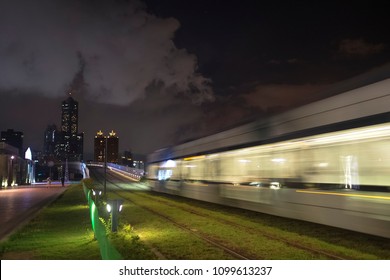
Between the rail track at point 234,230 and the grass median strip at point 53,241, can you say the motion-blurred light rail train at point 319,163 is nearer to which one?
the rail track at point 234,230

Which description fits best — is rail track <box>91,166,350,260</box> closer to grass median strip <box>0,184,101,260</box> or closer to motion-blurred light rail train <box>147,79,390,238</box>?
motion-blurred light rail train <box>147,79,390,238</box>

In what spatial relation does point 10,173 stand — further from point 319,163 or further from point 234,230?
point 319,163

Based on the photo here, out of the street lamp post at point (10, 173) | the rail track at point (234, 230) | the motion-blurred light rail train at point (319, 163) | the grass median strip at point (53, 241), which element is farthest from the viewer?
the street lamp post at point (10, 173)

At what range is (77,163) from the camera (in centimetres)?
10819

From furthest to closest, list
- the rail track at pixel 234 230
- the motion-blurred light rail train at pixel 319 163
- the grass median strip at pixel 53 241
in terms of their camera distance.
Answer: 1. the grass median strip at pixel 53 241
2. the rail track at pixel 234 230
3. the motion-blurred light rail train at pixel 319 163

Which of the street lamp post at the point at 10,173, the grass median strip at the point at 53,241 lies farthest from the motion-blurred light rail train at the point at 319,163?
the street lamp post at the point at 10,173

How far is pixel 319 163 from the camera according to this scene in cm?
1091

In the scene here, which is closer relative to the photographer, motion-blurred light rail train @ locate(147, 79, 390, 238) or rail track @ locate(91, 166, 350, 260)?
motion-blurred light rail train @ locate(147, 79, 390, 238)

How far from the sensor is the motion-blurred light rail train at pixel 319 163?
869cm

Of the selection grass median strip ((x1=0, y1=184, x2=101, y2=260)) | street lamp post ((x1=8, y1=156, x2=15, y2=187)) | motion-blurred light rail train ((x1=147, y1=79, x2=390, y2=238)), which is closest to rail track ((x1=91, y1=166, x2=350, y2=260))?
motion-blurred light rail train ((x1=147, y1=79, x2=390, y2=238))

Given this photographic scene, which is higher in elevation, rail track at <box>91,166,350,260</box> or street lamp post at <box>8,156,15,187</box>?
street lamp post at <box>8,156,15,187</box>

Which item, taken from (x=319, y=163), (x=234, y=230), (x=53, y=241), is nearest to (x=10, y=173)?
(x=53, y=241)

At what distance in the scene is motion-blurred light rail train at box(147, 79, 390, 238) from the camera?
28.5ft

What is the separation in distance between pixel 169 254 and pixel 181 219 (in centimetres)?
646
